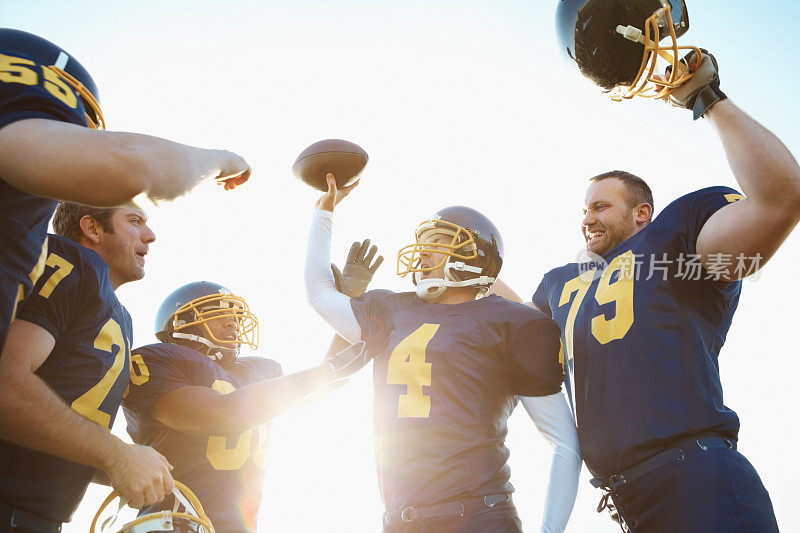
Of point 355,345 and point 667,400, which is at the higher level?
point 355,345

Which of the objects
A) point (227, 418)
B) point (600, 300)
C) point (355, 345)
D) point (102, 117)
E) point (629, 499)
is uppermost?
point (102, 117)

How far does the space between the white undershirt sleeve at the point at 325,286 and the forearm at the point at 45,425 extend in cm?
154

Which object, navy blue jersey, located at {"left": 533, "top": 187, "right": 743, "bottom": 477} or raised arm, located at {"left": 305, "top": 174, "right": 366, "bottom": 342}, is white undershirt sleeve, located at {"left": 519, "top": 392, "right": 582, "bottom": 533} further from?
raised arm, located at {"left": 305, "top": 174, "right": 366, "bottom": 342}

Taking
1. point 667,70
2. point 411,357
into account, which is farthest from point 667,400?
point 667,70

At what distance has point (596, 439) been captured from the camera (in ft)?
10.3

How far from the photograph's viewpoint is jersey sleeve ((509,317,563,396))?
333 centimetres

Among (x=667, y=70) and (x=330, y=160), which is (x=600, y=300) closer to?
(x=667, y=70)

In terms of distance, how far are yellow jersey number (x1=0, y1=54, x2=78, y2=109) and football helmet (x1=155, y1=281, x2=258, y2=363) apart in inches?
115

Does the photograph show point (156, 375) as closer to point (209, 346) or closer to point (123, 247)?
point (123, 247)

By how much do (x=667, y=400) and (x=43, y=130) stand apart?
2.82m

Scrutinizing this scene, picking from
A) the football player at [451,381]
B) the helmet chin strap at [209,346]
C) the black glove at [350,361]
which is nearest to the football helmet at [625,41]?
the football player at [451,381]

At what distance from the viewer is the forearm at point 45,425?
2.27 m

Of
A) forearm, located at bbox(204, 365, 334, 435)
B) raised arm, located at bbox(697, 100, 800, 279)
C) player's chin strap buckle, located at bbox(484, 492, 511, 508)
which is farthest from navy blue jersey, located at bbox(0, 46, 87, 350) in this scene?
raised arm, located at bbox(697, 100, 800, 279)

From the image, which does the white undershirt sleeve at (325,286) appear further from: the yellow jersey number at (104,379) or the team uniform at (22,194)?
the team uniform at (22,194)
